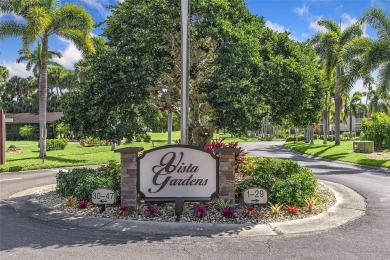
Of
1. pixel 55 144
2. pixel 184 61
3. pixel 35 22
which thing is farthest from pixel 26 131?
pixel 184 61

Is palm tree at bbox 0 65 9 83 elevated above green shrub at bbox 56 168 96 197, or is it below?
above

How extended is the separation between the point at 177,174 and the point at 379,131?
2881 centimetres

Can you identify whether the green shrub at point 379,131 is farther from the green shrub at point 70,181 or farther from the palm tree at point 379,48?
the green shrub at point 70,181

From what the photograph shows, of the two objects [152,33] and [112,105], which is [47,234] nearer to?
[112,105]

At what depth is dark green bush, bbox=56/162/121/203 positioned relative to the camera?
10.5 metres

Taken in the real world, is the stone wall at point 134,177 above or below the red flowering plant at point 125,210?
above

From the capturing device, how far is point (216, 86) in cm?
1057

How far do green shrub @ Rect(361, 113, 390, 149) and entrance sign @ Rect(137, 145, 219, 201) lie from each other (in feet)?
88.6

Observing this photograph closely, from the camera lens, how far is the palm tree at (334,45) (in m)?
35.1

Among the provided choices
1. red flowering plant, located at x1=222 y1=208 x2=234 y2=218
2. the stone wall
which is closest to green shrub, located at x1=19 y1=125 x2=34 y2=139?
the stone wall

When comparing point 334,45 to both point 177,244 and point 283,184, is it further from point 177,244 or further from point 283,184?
point 177,244

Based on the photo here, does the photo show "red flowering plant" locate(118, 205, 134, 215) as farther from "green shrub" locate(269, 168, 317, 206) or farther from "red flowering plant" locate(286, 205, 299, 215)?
"red flowering plant" locate(286, 205, 299, 215)

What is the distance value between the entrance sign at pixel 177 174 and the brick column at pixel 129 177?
0.20m

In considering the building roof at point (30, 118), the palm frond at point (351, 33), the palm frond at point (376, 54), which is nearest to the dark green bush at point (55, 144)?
the building roof at point (30, 118)
